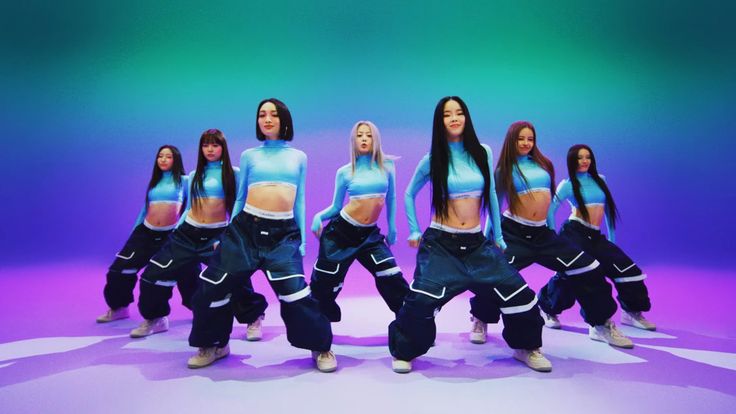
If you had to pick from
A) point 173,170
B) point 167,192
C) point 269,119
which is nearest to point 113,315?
point 167,192

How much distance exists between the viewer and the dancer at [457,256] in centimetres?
307

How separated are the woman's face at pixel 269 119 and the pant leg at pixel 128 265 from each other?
213 centimetres

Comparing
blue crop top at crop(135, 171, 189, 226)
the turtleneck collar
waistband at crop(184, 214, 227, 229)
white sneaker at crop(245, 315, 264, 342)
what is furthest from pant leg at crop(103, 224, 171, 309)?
the turtleneck collar

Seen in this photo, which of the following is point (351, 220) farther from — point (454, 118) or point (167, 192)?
point (167, 192)

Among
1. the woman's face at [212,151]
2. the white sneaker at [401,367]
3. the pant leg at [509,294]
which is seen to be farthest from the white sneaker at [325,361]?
the woman's face at [212,151]

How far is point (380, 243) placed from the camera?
396cm

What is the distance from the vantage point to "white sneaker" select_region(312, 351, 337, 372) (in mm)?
3113

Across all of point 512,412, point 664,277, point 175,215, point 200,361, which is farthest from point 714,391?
point 175,215

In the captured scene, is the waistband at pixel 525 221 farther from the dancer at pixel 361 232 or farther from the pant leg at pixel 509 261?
the dancer at pixel 361 232

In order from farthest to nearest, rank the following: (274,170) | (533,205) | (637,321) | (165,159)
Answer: (165,159)
(637,321)
(533,205)
(274,170)

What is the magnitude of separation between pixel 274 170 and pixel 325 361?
1425 millimetres

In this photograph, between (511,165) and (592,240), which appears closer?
(511,165)

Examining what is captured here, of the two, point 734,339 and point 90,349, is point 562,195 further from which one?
point 90,349

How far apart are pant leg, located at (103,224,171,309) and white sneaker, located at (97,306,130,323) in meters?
0.04
